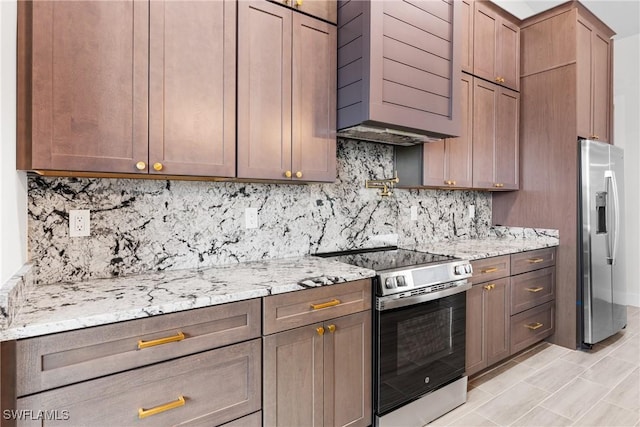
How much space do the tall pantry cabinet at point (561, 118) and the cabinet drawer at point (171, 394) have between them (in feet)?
9.59

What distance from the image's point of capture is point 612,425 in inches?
81.3

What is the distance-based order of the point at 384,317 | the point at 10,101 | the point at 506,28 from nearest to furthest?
the point at 10,101
the point at 384,317
the point at 506,28

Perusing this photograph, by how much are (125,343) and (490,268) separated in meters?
2.32

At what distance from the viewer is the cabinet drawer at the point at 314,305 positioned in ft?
4.98

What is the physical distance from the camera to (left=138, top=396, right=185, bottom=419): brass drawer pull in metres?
1.23

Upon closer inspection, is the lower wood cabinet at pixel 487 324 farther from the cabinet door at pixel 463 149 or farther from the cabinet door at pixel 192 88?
the cabinet door at pixel 192 88

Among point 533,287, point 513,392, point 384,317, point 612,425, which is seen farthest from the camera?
point 533,287

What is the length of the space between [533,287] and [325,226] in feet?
6.17

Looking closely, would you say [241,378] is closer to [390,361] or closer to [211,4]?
[390,361]

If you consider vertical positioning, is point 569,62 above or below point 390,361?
above

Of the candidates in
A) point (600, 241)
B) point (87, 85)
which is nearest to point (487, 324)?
point (600, 241)

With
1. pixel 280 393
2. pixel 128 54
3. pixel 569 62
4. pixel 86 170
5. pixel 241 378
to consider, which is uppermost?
pixel 569 62

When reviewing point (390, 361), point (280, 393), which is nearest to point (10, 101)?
point (280, 393)

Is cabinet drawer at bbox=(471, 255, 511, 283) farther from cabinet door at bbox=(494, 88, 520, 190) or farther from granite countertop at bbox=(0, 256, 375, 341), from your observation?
granite countertop at bbox=(0, 256, 375, 341)
